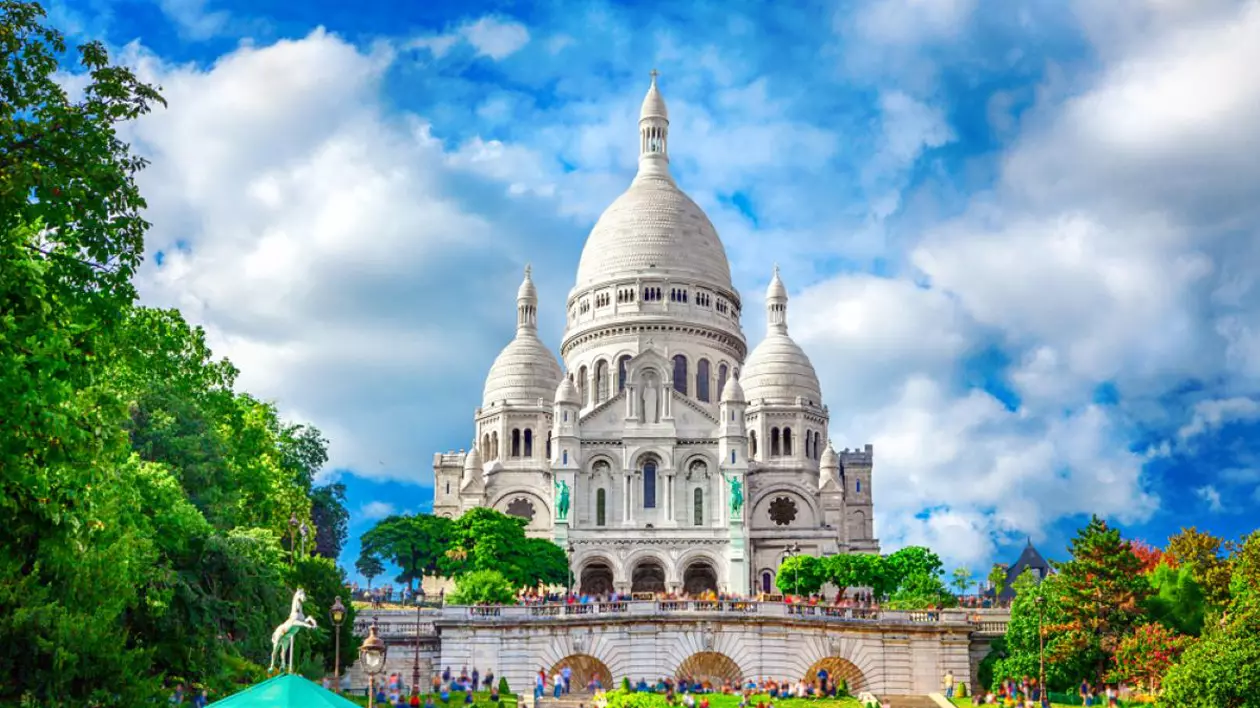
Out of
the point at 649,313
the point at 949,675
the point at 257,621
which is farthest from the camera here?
the point at 649,313

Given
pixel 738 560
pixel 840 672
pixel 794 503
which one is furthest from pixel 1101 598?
pixel 794 503

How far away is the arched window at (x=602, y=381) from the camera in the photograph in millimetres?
100688

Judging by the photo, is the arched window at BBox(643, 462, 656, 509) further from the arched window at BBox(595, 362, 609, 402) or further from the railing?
the railing

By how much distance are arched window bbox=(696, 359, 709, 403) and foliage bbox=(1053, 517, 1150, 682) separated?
48020 millimetres

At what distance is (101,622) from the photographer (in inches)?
1097

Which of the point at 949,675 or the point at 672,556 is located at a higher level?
the point at 672,556

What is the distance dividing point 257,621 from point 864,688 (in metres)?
25.4

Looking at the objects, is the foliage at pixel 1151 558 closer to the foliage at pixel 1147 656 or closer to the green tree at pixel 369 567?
the foliage at pixel 1147 656

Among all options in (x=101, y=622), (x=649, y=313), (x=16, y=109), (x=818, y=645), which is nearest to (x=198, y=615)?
(x=101, y=622)

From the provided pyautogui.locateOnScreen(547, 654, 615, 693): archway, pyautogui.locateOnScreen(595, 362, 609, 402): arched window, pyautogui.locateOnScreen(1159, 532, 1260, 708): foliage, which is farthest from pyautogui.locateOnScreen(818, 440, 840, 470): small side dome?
pyautogui.locateOnScreen(1159, 532, 1260, 708): foliage

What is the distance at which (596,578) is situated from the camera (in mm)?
89062

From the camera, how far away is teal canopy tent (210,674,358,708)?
59.9ft

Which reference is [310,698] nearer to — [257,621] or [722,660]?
[257,621]

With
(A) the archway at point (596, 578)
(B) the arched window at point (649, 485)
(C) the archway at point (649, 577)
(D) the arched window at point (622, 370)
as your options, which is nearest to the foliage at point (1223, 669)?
(C) the archway at point (649, 577)
